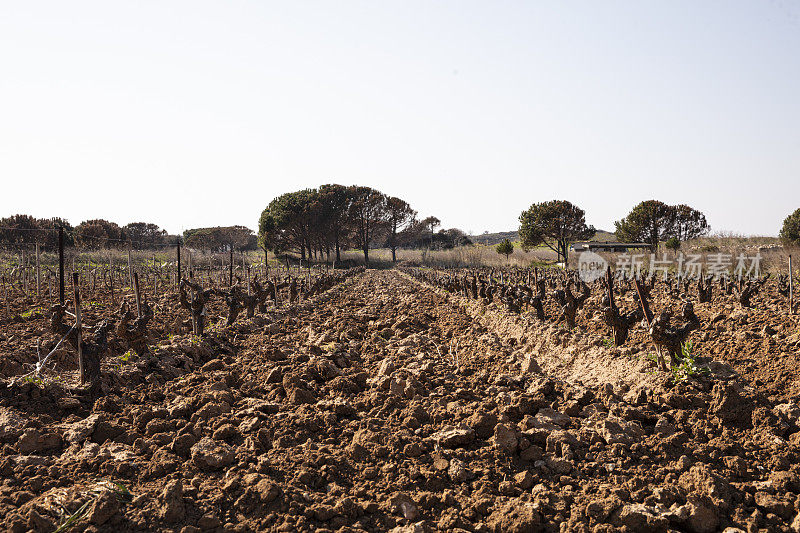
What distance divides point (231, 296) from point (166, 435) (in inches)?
254

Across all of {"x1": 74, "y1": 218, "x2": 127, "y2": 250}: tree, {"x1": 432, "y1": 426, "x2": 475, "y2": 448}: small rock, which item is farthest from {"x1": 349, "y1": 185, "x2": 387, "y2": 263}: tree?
{"x1": 432, "y1": 426, "x2": 475, "y2": 448}: small rock

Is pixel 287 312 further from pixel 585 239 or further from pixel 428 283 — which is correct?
pixel 585 239

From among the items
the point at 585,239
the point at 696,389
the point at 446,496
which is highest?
the point at 585,239

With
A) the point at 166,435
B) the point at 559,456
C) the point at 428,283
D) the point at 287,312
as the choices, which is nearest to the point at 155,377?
the point at 166,435

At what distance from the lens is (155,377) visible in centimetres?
605

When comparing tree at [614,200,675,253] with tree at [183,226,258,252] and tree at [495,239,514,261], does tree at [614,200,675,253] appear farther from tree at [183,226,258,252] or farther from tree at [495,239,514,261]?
tree at [183,226,258,252]

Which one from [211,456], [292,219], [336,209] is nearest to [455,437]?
[211,456]

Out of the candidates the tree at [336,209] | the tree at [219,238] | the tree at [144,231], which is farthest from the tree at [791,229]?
the tree at [144,231]

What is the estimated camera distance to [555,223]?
149 ft

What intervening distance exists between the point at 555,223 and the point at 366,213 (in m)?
21.2

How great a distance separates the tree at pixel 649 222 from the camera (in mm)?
47188

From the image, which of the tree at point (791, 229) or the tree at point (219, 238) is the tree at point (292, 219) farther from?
the tree at point (791, 229)

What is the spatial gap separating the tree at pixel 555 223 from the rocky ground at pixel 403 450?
4054cm

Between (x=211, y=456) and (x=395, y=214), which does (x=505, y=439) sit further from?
(x=395, y=214)
